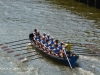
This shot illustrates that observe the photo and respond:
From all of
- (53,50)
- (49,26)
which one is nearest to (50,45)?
(53,50)

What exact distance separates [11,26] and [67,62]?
16106 mm

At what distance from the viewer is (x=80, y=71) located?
26094mm

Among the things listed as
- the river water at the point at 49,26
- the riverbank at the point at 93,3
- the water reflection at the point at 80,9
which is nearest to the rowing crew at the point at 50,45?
the river water at the point at 49,26

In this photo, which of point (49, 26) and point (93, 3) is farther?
point (93, 3)

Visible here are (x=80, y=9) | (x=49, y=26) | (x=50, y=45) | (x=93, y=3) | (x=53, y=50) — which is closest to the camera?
(x=53, y=50)

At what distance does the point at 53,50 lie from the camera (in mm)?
28094

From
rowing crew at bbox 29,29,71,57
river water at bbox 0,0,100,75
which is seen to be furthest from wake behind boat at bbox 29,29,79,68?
river water at bbox 0,0,100,75

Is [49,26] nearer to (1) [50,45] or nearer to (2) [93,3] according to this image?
(1) [50,45]

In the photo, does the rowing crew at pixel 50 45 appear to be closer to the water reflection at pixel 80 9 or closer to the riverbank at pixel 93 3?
the water reflection at pixel 80 9

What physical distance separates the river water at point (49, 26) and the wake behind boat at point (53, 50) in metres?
0.61

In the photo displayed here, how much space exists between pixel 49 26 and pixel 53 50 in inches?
528

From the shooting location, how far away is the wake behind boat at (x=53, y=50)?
26422 mm

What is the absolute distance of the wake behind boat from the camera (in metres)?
26.4

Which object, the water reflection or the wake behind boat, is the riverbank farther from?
the wake behind boat
